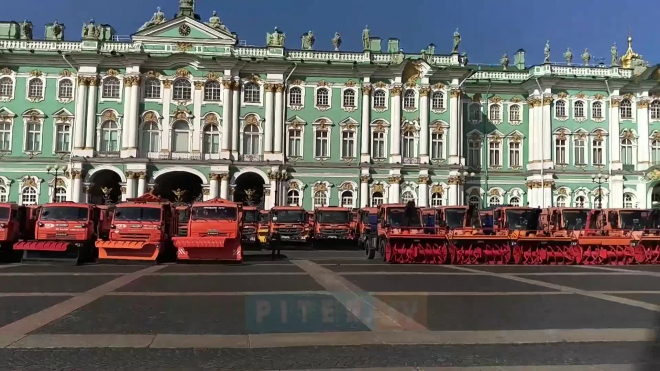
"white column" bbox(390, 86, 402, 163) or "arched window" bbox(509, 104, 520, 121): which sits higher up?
"arched window" bbox(509, 104, 520, 121)

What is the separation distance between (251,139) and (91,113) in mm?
13396

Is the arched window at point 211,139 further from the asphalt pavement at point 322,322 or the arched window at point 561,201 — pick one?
the asphalt pavement at point 322,322

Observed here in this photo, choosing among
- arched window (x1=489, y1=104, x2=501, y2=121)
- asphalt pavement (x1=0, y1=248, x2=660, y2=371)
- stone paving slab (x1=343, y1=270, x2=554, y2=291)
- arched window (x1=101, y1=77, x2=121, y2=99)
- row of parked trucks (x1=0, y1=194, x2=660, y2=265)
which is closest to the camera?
asphalt pavement (x1=0, y1=248, x2=660, y2=371)

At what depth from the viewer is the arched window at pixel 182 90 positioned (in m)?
52.2

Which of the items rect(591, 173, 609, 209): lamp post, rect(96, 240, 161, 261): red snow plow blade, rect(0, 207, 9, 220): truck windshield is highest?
rect(591, 173, 609, 209): lamp post

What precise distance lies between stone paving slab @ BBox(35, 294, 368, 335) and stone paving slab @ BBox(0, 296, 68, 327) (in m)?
0.89

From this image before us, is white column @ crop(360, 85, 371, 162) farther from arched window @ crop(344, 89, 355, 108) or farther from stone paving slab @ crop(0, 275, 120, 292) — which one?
stone paving slab @ crop(0, 275, 120, 292)

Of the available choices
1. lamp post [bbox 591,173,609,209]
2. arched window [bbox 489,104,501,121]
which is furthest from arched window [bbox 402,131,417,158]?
lamp post [bbox 591,173,609,209]

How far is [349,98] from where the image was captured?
5438 cm

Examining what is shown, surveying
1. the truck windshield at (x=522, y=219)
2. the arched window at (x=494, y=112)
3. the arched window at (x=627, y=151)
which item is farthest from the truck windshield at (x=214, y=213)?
the arched window at (x=627, y=151)

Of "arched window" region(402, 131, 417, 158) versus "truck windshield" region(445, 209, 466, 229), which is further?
"arched window" region(402, 131, 417, 158)

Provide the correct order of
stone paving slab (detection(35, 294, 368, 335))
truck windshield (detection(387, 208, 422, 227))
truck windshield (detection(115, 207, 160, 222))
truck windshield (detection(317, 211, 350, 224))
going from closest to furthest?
1. stone paving slab (detection(35, 294, 368, 335))
2. truck windshield (detection(115, 207, 160, 222))
3. truck windshield (detection(387, 208, 422, 227))
4. truck windshield (detection(317, 211, 350, 224))

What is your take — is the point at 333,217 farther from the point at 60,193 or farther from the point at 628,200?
the point at 628,200

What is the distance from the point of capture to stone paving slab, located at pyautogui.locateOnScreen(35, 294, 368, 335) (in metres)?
10.8
